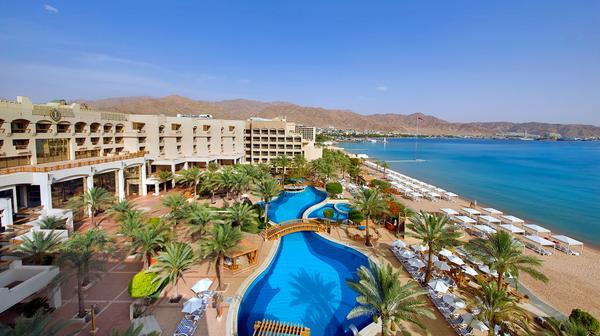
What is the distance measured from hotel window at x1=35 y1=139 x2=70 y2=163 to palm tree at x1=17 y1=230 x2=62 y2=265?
51.0 ft

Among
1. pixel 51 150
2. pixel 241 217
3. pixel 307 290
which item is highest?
pixel 51 150

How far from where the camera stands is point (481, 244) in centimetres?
1518

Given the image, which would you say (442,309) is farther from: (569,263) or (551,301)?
(569,263)

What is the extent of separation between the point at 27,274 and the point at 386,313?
16033 mm

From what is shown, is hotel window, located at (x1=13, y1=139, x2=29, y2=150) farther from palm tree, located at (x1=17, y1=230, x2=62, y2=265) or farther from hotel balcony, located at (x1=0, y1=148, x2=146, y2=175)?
palm tree, located at (x1=17, y1=230, x2=62, y2=265)

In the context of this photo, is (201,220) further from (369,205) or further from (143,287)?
(369,205)

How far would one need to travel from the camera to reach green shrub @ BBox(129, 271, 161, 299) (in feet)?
43.8

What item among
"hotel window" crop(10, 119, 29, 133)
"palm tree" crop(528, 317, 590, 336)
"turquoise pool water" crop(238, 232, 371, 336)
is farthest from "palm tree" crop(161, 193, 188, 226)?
"palm tree" crop(528, 317, 590, 336)

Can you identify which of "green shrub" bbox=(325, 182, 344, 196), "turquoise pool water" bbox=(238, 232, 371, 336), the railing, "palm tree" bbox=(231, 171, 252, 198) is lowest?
"turquoise pool water" bbox=(238, 232, 371, 336)

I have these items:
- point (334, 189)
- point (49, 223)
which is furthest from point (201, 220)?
point (334, 189)

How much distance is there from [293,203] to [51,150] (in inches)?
1004

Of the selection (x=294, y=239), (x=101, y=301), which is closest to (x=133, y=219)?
(x=101, y=301)

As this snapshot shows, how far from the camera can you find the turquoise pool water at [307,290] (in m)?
14.0

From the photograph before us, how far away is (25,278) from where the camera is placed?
12867 millimetres
